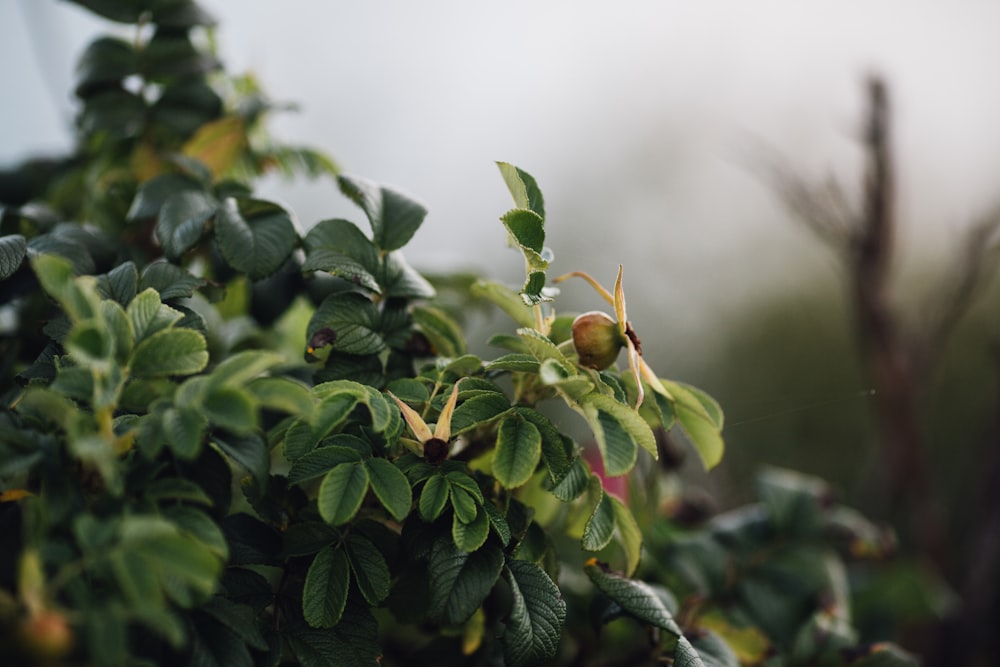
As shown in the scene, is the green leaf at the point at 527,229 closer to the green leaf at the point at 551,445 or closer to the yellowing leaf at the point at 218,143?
the green leaf at the point at 551,445

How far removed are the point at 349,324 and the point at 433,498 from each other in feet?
0.50

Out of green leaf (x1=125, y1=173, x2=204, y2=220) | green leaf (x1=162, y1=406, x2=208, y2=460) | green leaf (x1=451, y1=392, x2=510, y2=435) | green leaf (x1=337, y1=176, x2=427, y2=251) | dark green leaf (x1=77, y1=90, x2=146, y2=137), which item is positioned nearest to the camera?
green leaf (x1=162, y1=406, x2=208, y2=460)

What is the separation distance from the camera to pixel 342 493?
429 millimetres

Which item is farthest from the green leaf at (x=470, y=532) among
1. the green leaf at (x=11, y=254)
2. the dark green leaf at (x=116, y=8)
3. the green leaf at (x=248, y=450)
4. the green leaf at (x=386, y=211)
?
the dark green leaf at (x=116, y=8)

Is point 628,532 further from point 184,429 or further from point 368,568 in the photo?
point 184,429

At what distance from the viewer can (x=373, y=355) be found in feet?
1.84

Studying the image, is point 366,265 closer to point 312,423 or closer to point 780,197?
point 312,423

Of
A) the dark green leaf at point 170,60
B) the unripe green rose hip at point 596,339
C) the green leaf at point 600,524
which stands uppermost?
the dark green leaf at point 170,60

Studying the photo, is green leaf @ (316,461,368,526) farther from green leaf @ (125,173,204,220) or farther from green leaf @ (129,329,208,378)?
green leaf @ (125,173,204,220)

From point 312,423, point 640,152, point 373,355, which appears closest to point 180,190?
point 373,355

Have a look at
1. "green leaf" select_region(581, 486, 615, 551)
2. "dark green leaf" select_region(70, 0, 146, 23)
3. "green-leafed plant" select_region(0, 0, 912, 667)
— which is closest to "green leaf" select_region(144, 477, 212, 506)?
→ "green-leafed plant" select_region(0, 0, 912, 667)

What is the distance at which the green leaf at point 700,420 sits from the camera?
539 millimetres

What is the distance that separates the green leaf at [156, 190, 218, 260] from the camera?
1.88ft

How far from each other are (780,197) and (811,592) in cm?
69
